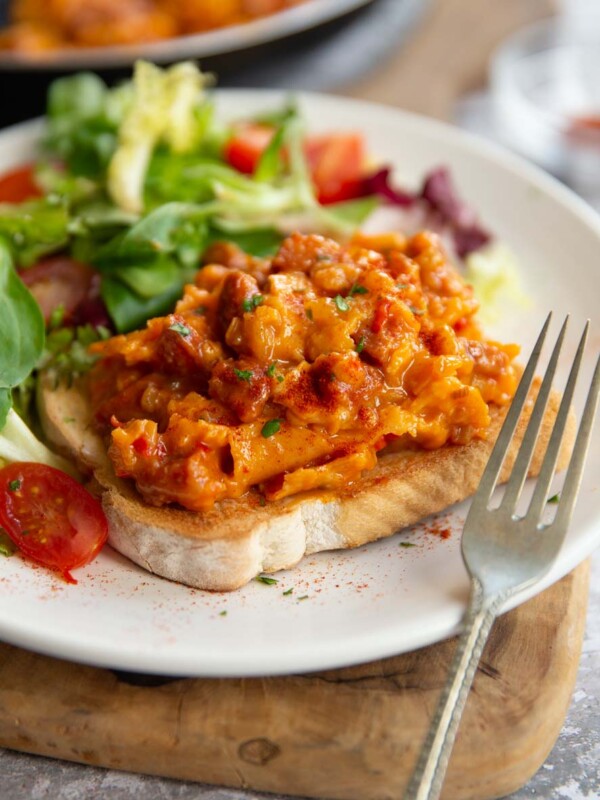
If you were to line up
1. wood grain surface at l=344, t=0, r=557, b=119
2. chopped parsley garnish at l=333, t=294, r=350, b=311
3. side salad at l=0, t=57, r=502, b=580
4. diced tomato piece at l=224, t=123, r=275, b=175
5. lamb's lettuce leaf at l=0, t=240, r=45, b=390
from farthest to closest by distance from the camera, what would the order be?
wood grain surface at l=344, t=0, r=557, b=119 → diced tomato piece at l=224, t=123, r=275, b=175 → side salad at l=0, t=57, r=502, b=580 → lamb's lettuce leaf at l=0, t=240, r=45, b=390 → chopped parsley garnish at l=333, t=294, r=350, b=311

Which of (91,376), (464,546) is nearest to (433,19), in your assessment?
(91,376)

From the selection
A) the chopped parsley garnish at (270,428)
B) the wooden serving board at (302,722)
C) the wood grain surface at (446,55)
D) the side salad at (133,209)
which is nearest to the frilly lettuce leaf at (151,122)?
the side salad at (133,209)

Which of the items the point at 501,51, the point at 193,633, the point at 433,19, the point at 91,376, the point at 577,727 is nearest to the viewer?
the point at 193,633

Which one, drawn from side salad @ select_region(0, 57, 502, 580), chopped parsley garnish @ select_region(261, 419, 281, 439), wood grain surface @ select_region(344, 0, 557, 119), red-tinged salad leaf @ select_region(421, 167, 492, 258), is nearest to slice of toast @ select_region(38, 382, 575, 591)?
side salad @ select_region(0, 57, 502, 580)

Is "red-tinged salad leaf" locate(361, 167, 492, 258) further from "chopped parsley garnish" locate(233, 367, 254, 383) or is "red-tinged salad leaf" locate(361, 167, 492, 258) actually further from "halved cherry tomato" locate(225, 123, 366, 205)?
"chopped parsley garnish" locate(233, 367, 254, 383)

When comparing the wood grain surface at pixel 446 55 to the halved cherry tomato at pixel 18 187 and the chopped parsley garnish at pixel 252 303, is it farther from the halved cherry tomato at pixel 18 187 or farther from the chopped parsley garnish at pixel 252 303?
the chopped parsley garnish at pixel 252 303

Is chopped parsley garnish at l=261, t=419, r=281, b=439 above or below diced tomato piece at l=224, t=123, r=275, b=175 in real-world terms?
above

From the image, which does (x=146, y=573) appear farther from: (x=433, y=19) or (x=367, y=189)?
(x=433, y=19)
